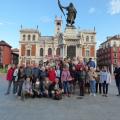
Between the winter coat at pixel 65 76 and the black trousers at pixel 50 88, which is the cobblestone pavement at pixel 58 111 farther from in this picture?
the winter coat at pixel 65 76

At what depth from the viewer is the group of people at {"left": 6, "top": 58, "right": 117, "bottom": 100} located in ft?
49.9

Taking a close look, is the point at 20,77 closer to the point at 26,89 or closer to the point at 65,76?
the point at 26,89

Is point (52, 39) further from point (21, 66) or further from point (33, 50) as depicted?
point (21, 66)

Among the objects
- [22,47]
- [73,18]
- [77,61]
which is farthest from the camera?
[22,47]

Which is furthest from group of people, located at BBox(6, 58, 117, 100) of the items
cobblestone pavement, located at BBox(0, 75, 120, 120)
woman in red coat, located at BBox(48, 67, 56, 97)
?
cobblestone pavement, located at BBox(0, 75, 120, 120)

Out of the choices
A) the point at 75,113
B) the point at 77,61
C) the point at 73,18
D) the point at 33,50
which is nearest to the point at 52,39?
the point at 33,50

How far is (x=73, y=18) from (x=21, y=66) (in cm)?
1368

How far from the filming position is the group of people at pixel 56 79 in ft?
49.9

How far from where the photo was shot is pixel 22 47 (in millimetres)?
97938

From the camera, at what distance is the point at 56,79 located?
50.9 feet

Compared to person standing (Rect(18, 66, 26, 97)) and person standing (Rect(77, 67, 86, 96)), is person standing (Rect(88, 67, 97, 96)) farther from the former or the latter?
person standing (Rect(18, 66, 26, 97))

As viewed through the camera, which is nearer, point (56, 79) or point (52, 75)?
point (56, 79)

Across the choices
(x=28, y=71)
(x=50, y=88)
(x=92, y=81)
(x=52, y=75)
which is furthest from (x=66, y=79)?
(x=28, y=71)

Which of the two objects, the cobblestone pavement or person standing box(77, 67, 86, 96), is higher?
person standing box(77, 67, 86, 96)
